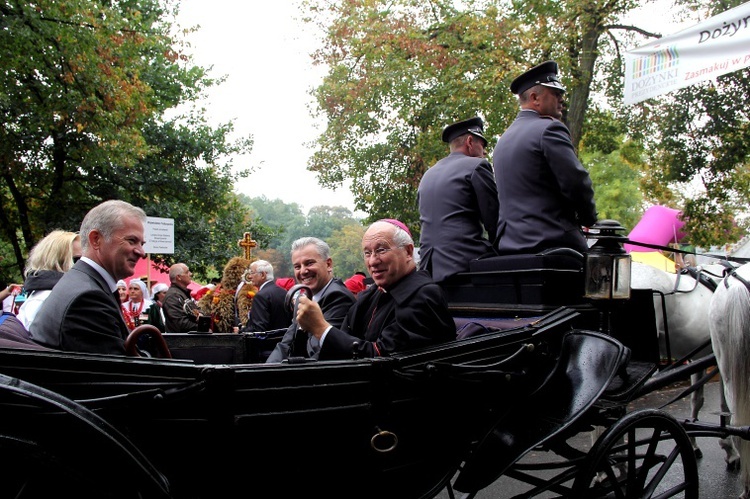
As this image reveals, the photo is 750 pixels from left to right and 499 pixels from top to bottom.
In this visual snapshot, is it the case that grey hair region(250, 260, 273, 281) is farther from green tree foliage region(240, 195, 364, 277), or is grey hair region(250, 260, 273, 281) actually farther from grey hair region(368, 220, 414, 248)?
green tree foliage region(240, 195, 364, 277)

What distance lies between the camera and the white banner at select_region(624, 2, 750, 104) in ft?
24.4

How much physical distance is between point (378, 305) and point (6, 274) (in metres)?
16.0

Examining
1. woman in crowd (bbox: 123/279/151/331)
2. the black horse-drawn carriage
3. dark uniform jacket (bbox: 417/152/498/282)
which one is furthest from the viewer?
woman in crowd (bbox: 123/279/151/331)

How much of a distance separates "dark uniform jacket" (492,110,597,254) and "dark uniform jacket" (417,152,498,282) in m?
0.14

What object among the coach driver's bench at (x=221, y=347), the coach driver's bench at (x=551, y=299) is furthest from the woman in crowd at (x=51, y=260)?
the coach driver's bench at (x=551, y=299)

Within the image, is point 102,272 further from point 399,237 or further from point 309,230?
point 309,230

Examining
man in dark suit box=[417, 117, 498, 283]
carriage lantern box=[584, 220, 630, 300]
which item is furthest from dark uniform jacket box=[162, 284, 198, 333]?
carriage lantern box=[584, 220, 630, 300]

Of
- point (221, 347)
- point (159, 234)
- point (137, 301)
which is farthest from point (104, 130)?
point (221, 347)

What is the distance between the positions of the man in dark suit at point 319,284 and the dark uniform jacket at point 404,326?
799 mm

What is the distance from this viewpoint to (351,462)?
91.6 inches

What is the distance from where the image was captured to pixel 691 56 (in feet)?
26.5

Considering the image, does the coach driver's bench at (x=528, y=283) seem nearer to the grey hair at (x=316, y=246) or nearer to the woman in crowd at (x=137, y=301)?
the grey hair at (x=316, y=246)

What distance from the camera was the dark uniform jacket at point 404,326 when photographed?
8.77 ft

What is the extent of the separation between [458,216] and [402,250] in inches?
46.4
